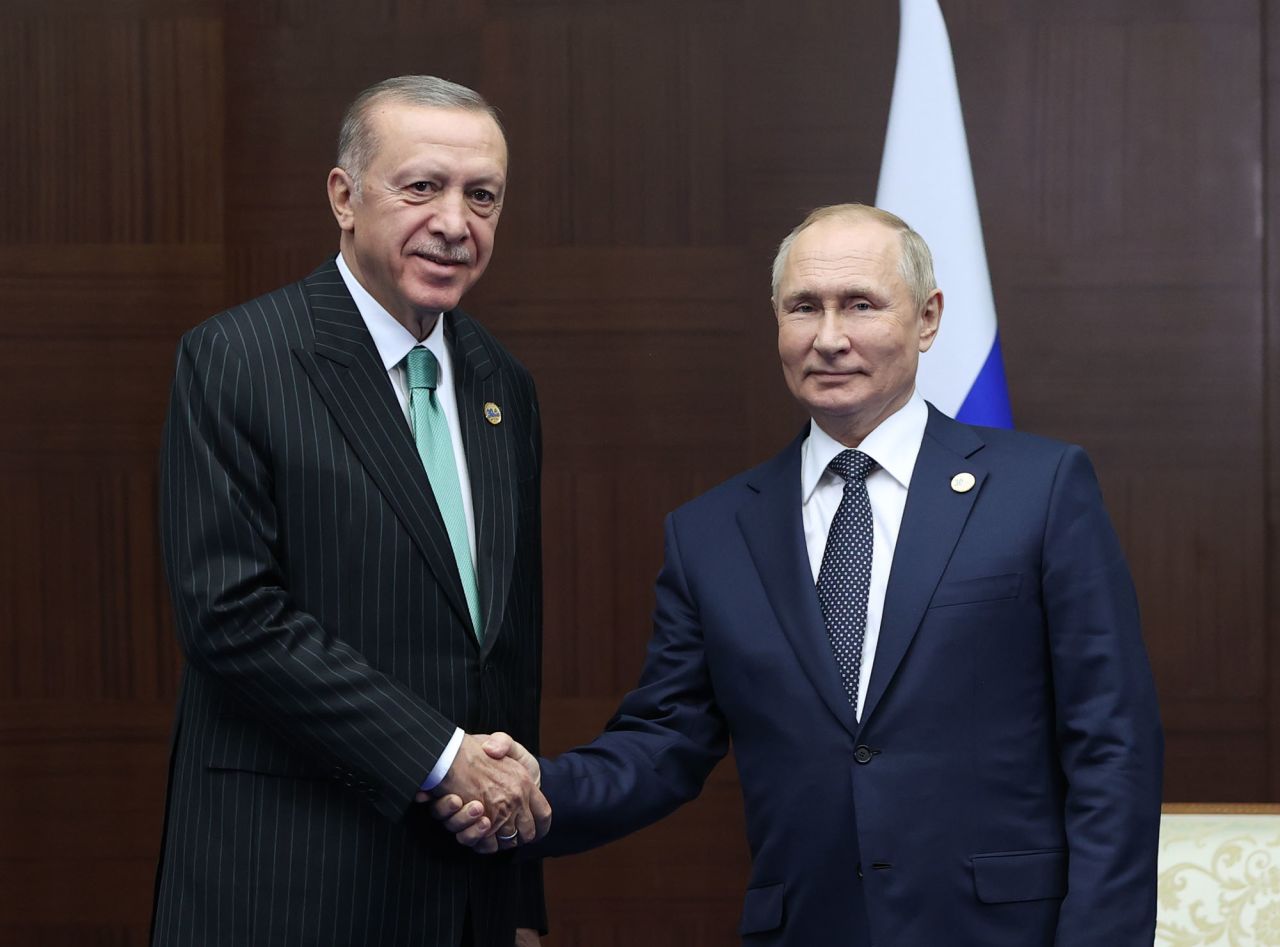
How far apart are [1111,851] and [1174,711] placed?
1.56m

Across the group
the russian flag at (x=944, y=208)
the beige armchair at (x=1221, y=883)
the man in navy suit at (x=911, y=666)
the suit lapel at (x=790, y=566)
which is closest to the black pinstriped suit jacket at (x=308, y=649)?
the man in navy suit at (x=911, y=666)

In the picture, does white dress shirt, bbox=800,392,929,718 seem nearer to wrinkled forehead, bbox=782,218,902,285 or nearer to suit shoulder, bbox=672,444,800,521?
suit shoulder, bbox=672,444,800,521

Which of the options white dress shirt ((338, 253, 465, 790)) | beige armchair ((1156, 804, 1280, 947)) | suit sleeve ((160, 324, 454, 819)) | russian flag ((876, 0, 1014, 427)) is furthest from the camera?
russian flag ((876, 0, 1014, 427))

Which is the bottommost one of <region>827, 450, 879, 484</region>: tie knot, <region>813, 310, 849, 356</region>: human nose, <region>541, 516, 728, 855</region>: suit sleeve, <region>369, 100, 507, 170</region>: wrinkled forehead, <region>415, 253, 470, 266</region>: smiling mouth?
<region>541, 516, 728, 855</region>: suit sleeve

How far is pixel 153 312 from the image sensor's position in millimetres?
3348

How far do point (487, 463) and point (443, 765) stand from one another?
1.42 feet

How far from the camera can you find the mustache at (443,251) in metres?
2.05

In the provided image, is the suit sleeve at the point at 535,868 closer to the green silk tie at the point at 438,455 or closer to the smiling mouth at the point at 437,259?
the green silk tie at the point at 438,455

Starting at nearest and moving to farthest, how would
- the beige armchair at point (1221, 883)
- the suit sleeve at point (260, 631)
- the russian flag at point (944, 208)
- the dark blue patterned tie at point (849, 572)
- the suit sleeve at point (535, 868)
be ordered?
1. the suit sleeve at point (260, 631)
2. the dark blue patterned tie at point (849, 572)
3. the suit sleeve at point (535, 868)
4. the beige armchair at point (1221, 883)
5. the russian flag at point (944, 208)

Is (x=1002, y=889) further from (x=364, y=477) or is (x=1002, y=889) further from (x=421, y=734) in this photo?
(x=364, y=477)

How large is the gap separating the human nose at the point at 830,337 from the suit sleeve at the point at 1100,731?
34 cm

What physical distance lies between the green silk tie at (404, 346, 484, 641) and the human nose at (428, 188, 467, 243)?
17 cm

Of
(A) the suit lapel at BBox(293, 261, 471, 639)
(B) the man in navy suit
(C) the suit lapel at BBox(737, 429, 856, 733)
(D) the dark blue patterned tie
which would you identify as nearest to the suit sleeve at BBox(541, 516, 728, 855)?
(B) the man in navy suit

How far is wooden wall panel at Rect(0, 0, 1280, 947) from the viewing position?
329 cm
